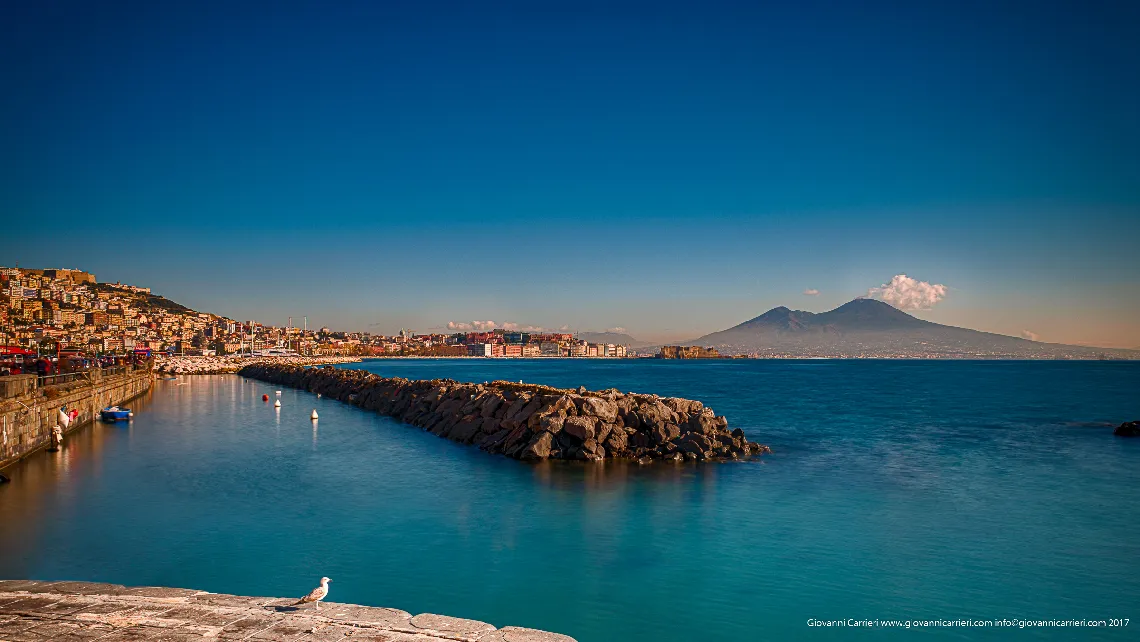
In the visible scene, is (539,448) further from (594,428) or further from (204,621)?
(204,621)

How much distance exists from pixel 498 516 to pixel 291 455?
10628mm

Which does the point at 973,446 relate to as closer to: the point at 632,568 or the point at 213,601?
the point at 632,568

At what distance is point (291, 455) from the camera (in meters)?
21.2

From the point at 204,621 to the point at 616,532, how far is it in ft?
24.4

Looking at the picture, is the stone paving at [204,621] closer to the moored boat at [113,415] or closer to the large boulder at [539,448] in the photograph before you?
the large boulder at [539,448]

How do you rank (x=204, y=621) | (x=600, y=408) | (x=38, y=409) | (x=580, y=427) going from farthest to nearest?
(x=38, y=409) → (x=600, y=408) → (x=580, y=427) → (x=204, y=621)

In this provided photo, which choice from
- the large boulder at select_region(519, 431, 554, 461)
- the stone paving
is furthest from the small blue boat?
the stone paving

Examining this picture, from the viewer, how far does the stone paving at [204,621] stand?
562 cm

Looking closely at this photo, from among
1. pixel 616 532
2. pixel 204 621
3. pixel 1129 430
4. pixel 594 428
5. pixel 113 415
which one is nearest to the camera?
pixel 204 621

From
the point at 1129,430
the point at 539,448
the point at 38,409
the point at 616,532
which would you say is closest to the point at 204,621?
the point at 616,532

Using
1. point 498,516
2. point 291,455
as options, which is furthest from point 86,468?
point 498,516

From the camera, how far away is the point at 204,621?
5898 mm

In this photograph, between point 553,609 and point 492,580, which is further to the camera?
point 492,580

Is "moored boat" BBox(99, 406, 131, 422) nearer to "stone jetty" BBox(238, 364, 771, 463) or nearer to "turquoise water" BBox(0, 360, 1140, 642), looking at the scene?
"turquoise water" BBox(0, 360, 1140, 642)
